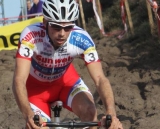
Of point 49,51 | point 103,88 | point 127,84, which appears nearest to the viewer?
point 103,88

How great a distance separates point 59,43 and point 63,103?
2.82 feet

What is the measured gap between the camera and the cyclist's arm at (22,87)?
4637 mm

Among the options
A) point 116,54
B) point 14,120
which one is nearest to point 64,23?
point 14,120

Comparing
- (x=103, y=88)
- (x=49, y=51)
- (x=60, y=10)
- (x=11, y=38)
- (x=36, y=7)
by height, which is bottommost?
(x=103, y=88)


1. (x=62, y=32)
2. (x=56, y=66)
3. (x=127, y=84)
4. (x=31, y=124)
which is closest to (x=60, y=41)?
(x=62, y=32)

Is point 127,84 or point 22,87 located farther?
point 127,84

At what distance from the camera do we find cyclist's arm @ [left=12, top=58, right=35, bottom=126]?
464 cm

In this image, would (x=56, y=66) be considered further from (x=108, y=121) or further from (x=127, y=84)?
(x=127, y=84)

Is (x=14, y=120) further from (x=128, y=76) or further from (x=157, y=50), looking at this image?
(x=157, y=50)

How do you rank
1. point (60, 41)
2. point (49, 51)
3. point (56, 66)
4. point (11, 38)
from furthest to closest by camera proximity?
point (11, 38) < point (56, 66) < point (49, 51) < point (60, 41)

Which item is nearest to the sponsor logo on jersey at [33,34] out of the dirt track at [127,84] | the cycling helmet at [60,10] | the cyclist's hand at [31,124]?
the cycling helmet at [60,10]

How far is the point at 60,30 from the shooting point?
5.08m

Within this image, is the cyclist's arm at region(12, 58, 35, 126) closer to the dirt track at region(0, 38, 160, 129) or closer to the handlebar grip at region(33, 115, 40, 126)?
the handlebar grip at region(33, 115, 40, 126)

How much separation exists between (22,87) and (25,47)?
53 centimetres
